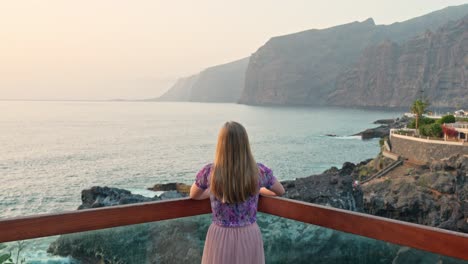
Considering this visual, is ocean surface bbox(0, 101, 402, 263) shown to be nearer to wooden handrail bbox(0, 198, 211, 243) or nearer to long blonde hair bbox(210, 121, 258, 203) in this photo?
wooden handrail bbox(0, 198, 211, 243)

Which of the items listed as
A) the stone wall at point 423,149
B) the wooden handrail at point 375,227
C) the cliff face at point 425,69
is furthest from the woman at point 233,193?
the cliff face at point 425,69

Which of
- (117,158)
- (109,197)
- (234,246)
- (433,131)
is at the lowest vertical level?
(117,158)

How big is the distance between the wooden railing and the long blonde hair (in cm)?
53

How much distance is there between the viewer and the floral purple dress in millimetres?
2826

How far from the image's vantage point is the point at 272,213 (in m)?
3.33

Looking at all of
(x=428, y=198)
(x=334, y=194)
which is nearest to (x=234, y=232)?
(x=334, y=194)

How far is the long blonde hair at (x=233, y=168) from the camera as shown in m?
2.61

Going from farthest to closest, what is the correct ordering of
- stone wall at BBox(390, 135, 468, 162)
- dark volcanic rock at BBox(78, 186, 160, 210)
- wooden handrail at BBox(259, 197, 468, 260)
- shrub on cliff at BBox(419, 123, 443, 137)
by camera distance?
shrub on cliff at BBox(419, 123, 443, 137) → stone wall at BBox(390, 135, 468, 162) → dark volcanic rock at BBox(78, 186, 160, 210) → wooden handrail at BBox(259, 197, 468, 260)

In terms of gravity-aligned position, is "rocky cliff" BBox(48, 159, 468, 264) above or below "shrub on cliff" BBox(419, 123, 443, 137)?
above

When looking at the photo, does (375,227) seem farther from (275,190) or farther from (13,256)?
(13,256)

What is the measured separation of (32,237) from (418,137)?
4053 centimetres

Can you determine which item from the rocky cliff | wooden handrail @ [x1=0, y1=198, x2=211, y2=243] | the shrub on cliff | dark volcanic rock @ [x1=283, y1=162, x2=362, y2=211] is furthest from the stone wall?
wooden handrail @ [x1=0, y1=198, x2=211, y2=243]

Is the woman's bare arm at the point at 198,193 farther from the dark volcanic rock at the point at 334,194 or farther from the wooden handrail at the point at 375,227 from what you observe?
the dark volcanic rock at the point at 334,194

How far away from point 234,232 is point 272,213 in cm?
55
